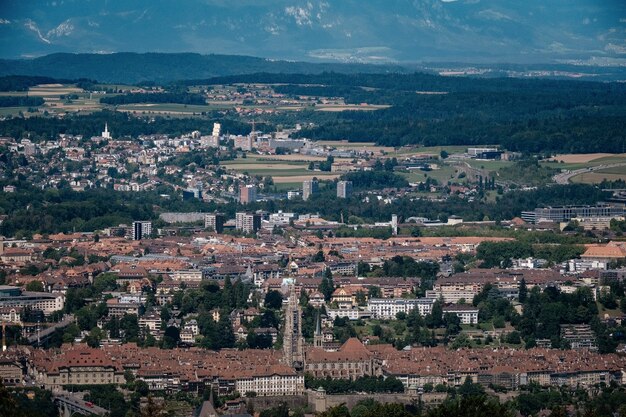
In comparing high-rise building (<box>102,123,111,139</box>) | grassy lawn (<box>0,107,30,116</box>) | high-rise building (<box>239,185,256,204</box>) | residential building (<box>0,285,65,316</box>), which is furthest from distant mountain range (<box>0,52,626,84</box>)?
residential building (<box>0,285,65,316</box>)

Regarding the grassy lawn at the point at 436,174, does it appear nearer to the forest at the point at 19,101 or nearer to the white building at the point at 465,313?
the forest at the point at 19,101

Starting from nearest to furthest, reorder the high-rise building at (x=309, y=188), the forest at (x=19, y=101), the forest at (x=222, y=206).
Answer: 1. the forest at (x=222, y=206)
2. the high-rise building at (x=309, y=188)
3. the forest at (x=19, y=101)

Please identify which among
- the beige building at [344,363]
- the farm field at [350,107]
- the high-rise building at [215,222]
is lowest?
the farm field at [350,107]

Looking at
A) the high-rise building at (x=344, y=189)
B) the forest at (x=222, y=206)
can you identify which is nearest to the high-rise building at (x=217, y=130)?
the forest at (x=222, y=206)

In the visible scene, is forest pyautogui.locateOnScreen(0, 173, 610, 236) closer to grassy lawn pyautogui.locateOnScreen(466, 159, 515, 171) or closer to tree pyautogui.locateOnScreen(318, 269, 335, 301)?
grassy lawn pyautogui.locateOnScreen(466, 159, 515, 171)

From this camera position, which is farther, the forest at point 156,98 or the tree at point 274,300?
the forest at point 156,98

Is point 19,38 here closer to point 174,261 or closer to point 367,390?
point 174,261

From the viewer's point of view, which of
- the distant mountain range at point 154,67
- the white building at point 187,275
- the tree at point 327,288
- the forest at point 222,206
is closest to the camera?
the tree at point 327,288
